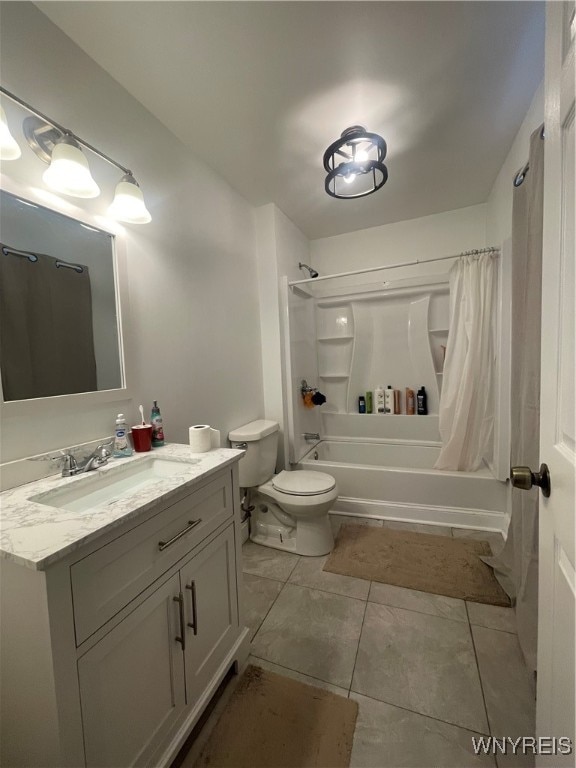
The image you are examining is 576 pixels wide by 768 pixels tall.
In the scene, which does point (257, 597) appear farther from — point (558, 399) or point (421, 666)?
point (558, 399)

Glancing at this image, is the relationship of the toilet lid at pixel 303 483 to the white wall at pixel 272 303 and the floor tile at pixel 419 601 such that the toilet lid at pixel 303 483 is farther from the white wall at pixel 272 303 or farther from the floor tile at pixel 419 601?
the floor tile at pixel 419 601

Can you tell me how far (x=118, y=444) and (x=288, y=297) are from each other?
1675 millimetres

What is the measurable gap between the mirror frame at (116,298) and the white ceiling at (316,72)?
0.65m

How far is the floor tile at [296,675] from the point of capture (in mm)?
1130

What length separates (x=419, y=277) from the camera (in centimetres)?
273

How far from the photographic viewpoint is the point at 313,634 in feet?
4.46

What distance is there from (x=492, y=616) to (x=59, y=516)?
6.00 ft

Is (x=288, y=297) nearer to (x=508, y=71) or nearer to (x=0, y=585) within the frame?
(x=508, y=71)

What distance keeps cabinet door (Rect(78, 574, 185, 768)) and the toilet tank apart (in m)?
1.02

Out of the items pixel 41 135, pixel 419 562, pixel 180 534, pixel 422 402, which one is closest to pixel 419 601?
pixel 419 562

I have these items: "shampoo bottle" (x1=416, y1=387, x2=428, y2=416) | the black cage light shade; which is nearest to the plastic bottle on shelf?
"shampoo bottle" (x1=416, y1=387, x2=428, y2=416)

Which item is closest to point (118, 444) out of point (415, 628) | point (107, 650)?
point (107, 650)

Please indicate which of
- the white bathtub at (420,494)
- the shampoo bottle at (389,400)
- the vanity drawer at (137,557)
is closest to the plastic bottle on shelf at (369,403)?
the shampoo bottle at (389,400)

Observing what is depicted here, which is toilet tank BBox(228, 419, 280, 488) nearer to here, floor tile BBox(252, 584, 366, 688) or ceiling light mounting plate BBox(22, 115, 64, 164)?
floor tile BBox(252, 584, 366, 688)
